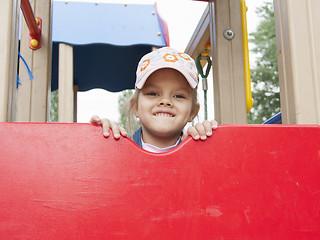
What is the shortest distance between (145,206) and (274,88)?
34.8 ft

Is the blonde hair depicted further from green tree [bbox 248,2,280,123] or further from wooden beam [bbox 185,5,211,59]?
green tree [bbox 248,2,280,123]

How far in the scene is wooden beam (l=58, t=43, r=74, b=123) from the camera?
2230 mm

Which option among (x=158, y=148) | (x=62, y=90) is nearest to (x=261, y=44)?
(x=62, y=90)

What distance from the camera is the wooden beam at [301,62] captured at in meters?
0.63

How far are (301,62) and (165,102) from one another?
16.2 inches

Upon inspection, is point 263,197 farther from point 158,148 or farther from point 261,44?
point 261,44

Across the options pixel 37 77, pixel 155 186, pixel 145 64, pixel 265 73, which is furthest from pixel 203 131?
pixel 265 73

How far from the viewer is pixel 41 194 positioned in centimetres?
52

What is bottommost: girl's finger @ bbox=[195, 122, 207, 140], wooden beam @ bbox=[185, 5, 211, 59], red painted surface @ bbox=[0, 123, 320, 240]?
red painted surface @ bbox=[0, 123, 320, 240]

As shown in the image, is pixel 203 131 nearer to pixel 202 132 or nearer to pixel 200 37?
pixel 202 132

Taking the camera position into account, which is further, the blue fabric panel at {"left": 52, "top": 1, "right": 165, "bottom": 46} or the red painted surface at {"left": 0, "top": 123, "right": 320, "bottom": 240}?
the blue fabric panel at {"left": 52, "top": 1, "right": 165, "bottom": 46}

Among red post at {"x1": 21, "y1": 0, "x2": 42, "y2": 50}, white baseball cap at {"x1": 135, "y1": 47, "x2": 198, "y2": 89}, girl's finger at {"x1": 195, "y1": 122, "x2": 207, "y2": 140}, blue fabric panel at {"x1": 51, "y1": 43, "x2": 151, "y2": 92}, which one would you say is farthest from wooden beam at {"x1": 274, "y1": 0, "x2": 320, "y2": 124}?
blue fabric panel at {"x1": 51, "y1": 43, "x2": 151, "y2": 92}

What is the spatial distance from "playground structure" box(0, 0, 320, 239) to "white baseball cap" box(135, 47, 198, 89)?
42 centimetres

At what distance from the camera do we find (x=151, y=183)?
0.54m
